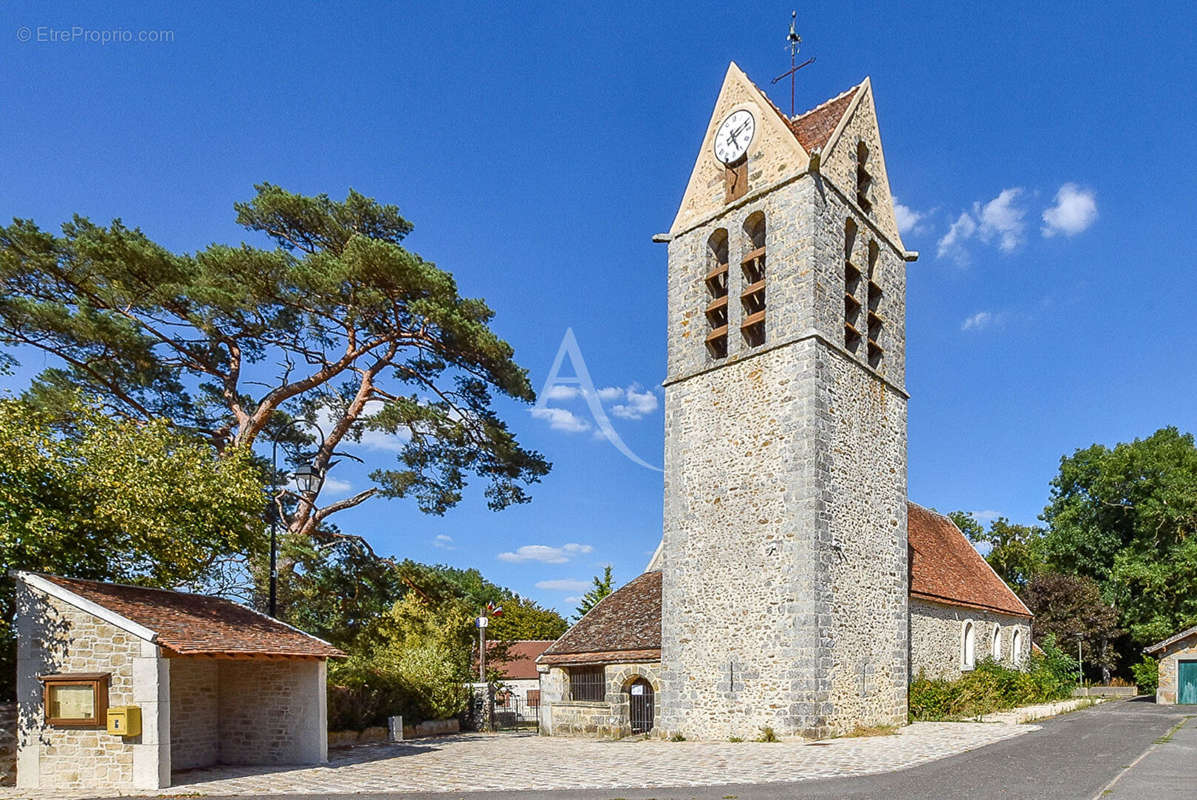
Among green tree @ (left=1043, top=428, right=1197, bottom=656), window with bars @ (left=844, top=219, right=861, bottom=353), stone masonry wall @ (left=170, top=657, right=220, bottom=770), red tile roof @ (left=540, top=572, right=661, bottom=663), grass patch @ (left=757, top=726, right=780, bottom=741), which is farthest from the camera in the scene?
green tree @ (left=1043, top=428, right=1197, bottom=656)

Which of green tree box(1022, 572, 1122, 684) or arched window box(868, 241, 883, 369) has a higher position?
arched window box(868, 241, 883, 369)

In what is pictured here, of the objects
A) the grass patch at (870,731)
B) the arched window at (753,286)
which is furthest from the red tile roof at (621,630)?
the arched window at (753,286)

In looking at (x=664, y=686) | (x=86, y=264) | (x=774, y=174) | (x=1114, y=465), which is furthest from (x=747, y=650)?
(x=1114, y=465)

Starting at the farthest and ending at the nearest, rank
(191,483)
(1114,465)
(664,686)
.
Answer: (1114,465), (664,686), (191,483)

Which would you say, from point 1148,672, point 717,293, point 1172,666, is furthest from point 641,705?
point 1148,672

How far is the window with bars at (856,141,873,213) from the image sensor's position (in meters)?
21.3

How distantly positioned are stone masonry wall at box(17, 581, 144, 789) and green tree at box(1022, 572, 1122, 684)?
109ft

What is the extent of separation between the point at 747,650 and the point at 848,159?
11.5 metres

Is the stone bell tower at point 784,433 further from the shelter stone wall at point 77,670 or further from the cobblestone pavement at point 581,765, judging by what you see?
the shelter stone wall at point 77,670

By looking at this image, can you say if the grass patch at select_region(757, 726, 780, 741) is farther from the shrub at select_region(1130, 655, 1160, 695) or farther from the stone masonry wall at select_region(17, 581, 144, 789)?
the shrub at select_region(1130, 655, 1160, 695)

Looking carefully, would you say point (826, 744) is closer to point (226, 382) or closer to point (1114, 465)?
point (226, 382)

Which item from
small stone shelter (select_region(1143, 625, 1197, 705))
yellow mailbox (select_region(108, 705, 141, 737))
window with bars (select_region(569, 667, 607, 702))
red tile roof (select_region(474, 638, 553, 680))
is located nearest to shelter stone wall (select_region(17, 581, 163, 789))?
yellow mailbox (select_region(108, 705, 141, 737))

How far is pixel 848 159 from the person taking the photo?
2061cm

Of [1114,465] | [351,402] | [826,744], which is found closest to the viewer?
[826,744]
